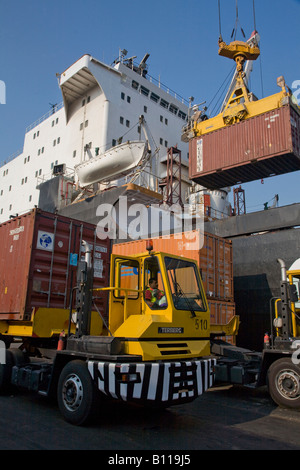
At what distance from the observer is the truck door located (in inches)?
222

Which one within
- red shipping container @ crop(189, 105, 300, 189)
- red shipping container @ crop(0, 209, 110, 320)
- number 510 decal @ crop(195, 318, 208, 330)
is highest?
red shipping container @ crop(189, 105, 300, 189)

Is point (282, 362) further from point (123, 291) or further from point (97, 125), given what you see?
point (97, 125)

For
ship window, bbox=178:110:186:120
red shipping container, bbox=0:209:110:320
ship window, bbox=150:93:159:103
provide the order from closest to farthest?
red shipping container, bbox=0:209:110:320
ship window, bbox=150:93:159:103
ship window, bbox=178:110:186:120

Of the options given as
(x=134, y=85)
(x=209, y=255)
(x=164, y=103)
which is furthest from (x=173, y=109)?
(x=209, y=255)

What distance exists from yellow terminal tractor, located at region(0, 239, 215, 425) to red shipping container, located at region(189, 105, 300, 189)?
12.5m

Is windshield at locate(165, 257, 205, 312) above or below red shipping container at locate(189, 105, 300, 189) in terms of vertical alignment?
below

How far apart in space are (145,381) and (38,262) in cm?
385

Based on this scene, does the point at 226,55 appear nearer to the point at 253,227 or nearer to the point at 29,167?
the point at 253,227

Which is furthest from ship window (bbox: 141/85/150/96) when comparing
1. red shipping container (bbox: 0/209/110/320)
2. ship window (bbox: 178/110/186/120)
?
red shipping container (bbox: 0/209/110/320)

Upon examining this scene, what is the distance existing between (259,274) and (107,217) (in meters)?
14.9

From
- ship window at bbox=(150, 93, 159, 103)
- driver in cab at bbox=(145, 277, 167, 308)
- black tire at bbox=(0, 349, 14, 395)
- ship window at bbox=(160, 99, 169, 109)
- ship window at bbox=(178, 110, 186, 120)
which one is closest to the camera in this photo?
driver in cab at bbox=(145, 277, 167, 308)

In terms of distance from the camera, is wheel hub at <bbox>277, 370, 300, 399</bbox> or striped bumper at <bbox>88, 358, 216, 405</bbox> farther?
wheel hub at <bbox>277, 370, 300, 399</bbox>

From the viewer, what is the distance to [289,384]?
649cm

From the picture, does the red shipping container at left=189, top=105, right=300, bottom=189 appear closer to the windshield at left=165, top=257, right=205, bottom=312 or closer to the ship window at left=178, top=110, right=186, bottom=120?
the windshield at left=165, top=257, right=205, bottom=312
